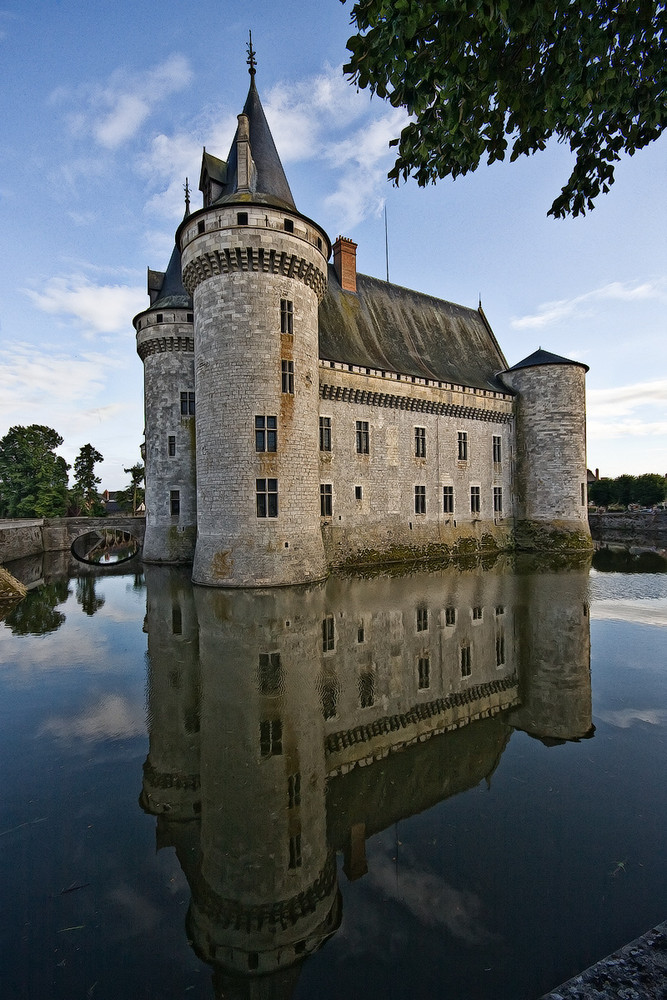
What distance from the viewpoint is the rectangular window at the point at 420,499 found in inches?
974

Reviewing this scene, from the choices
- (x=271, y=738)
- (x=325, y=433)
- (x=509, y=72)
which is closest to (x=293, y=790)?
(x=271, y=738)

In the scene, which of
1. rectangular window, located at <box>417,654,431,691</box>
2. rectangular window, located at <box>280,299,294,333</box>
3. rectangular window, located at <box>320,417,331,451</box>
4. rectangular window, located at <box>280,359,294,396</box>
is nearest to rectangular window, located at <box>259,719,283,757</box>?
rectangular window, located at <box>417,654,431,691</box>

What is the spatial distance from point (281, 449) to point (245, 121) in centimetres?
1177

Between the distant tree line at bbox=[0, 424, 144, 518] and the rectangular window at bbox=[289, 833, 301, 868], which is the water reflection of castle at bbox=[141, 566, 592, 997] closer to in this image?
the rectangular window at bbox=[289, 833, 301, 868]

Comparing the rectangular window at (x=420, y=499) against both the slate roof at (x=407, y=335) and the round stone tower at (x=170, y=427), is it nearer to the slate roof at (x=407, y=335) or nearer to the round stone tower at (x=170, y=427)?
the slate roof at (x=407, y=335)

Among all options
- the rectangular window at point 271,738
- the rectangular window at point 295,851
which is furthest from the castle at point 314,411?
the rectangular window at point 295,851

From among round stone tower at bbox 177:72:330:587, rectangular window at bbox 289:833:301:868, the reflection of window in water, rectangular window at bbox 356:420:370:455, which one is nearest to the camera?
rectangular window at bbox 289:833:301:868

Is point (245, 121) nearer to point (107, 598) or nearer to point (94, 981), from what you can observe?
point (107, 598)

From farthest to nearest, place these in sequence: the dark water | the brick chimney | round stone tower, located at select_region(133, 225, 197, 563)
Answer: the brick chimney, round stone tower, located at select_region(133, 225, 197, 563), the dark water

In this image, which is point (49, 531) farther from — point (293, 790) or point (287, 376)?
point (293, 790)

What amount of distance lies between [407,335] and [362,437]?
8.59 meters

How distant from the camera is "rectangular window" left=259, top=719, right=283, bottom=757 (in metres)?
5.58

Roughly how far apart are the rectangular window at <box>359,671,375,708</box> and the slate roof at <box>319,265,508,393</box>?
639 inches

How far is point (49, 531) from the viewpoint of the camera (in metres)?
31.8
